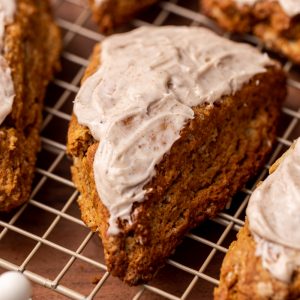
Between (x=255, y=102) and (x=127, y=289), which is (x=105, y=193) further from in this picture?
(x=255, y=102)

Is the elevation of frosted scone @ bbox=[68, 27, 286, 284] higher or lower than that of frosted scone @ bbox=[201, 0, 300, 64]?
lower

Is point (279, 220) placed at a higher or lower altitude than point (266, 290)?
higher

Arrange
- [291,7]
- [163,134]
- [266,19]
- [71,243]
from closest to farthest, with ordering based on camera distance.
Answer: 1. [163,134]
2. [71,243]
3. [291,7]
4. [266,19]

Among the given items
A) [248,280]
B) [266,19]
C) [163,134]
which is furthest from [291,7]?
[248,280]

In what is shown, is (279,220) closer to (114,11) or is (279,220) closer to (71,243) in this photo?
(71,243)

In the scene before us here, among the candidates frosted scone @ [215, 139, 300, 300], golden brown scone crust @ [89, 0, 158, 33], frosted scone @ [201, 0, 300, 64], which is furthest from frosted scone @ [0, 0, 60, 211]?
frosted scone @ [215, 139, 300, 300]

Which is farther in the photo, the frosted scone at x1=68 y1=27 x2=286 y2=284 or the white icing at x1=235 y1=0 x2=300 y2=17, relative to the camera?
the white icing at x1=235 y1=0 x2=300 y2=17

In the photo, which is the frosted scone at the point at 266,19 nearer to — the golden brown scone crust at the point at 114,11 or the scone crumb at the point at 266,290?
the golden brown scone crust at the point at 114,11

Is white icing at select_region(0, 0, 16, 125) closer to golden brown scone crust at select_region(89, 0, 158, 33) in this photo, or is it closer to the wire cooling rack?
the wire cooling rack
